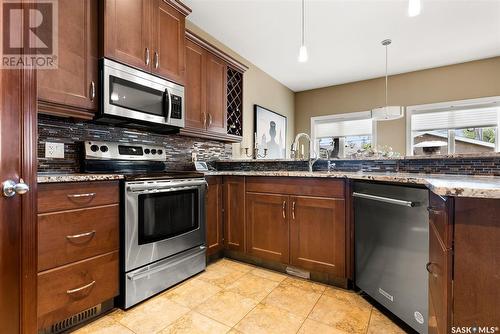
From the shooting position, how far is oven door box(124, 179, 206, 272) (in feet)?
5.33

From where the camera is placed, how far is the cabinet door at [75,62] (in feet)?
4.76

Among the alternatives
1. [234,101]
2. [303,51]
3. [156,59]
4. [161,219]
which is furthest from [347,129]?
[161,219]

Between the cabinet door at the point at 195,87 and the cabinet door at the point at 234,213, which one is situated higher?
the cabinet door at the point at 195,87

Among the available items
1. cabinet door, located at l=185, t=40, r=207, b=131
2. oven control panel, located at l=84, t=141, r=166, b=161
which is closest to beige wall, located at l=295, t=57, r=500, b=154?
cabinet door, located at l=185, t=40, r=207, b=131

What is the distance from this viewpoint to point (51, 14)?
142 centimetres

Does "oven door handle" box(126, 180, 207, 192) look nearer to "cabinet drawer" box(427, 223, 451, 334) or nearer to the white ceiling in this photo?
"cabinet drawer" box(427, 223, 451, 334)

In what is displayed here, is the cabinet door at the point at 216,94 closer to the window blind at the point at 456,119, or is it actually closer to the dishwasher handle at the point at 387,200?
the dishwasher handle at the point at 387,200

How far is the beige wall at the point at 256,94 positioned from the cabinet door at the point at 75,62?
4.61 feet

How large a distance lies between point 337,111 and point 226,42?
291 centimetres

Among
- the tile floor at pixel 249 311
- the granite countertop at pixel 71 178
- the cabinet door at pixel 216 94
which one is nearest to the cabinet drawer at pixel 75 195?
the granite countertop at pixel 71 178

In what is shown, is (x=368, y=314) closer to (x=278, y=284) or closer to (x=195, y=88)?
(x=278, y=284)

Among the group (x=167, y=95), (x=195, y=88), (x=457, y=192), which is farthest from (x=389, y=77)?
(x=457, y=192)

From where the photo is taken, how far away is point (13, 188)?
2.70 feet

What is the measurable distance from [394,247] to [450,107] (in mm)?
4017
